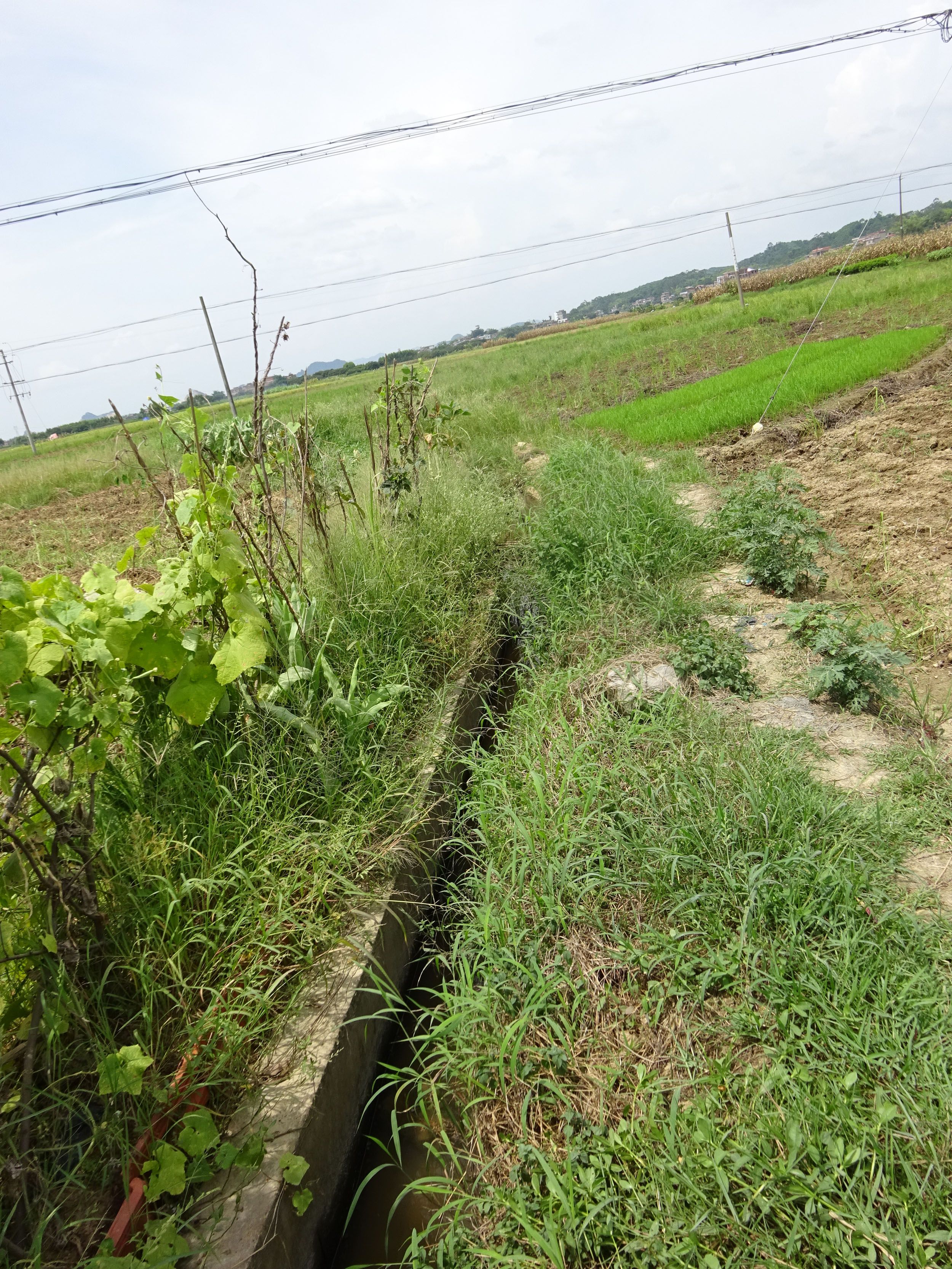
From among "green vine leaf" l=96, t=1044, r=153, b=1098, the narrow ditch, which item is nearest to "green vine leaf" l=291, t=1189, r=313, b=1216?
the narrow ditch

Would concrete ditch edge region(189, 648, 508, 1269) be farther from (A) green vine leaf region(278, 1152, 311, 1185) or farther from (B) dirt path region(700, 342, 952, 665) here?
(B) dirt path region(700, 342, 952, 665)

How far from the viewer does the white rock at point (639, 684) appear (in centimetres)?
325

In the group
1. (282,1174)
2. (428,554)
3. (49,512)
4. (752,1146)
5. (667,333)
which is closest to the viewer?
(752,1146)

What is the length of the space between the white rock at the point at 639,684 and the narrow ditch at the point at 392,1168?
Answer: 109 cm

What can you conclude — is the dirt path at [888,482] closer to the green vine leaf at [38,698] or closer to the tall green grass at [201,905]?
the tall green grass at [201,905]

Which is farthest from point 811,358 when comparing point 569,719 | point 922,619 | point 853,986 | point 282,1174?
point 282,1174

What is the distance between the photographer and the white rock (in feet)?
10.6

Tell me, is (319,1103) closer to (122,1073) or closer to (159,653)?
(122,1073)

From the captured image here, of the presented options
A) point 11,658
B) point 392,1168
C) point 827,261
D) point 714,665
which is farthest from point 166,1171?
point 827,261

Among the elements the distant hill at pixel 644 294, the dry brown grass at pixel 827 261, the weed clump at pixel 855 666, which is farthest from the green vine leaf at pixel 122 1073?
the distant hill at pixel 644 294

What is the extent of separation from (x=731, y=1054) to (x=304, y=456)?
2899 millimetres

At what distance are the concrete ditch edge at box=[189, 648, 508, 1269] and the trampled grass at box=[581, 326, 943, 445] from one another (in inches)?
265

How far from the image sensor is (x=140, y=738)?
2.62m

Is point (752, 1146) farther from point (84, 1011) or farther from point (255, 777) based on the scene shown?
point (255, 777)
